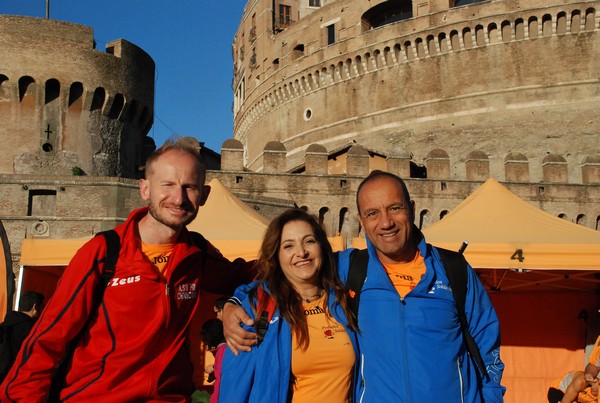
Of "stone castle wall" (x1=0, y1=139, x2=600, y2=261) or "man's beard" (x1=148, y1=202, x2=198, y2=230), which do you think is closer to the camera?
"man's beard" (x1=148, y1=202, x2=198, y2=230)

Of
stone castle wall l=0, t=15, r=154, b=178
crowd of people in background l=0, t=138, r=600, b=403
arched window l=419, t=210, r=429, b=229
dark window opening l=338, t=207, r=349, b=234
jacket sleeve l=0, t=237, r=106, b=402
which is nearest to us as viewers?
jacket sleeve l=0, t=237, r=106, b=402

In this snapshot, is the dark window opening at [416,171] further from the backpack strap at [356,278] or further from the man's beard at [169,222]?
the man's beard at [169,222]


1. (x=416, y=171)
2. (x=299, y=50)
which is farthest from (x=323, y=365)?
(x=299, y=50)

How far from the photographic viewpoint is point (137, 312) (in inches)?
76.3

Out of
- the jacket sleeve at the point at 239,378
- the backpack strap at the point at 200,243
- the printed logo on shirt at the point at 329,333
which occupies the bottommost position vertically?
the jacket sleeve at the point at 239,378

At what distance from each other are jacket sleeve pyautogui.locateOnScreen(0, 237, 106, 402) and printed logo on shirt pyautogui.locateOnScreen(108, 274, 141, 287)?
48 millimetres

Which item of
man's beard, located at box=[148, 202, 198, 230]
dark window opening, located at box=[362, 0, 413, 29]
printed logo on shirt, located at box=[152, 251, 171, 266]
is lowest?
printed logo on shirt, located at box=[152, 251, 171, 266]

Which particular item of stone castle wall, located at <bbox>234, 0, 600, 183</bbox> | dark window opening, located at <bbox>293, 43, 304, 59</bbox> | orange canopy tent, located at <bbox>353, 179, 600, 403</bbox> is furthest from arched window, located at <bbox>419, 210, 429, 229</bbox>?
dark window opening, located at <bbox>293, 43, 304, 59</bbox>

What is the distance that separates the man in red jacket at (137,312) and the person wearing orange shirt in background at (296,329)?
0.23 metres

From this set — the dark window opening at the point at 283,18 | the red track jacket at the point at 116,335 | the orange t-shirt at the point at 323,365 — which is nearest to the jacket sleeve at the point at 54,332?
the red track jacket at the point at 116,335

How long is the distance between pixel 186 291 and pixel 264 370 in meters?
0.39

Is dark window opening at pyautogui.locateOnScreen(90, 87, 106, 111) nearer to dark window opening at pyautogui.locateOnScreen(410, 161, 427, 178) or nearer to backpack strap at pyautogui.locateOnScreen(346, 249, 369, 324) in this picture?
dark window opening at pyautogui.locateOnScreen(410, 161, 427, 178)

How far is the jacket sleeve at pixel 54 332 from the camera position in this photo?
1.77 meters

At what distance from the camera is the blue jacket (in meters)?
2.08
